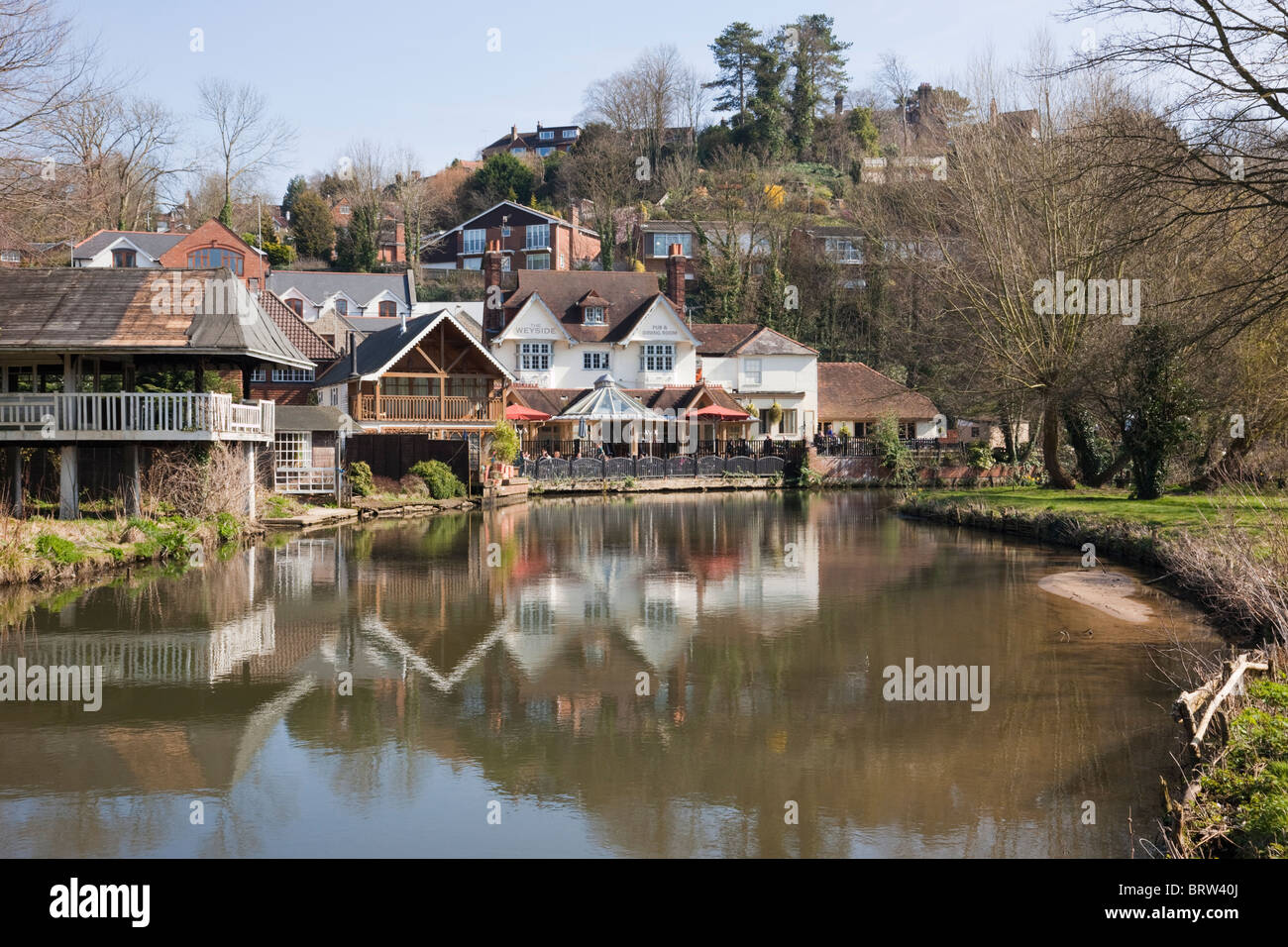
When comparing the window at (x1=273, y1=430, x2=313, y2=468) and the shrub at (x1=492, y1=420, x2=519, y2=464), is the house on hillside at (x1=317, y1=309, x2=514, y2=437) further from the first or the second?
the window at (x1=273, y1=430, x2=313, y2=468)

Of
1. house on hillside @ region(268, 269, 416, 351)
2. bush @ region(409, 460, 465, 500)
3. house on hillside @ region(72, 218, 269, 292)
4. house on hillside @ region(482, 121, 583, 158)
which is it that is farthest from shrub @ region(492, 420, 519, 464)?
house on hillside @ region(482, 121, 583, 158)

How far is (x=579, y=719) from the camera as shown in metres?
11.4

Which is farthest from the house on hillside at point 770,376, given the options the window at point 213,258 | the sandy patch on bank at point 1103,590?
the sandy patch on bank at point 1103,590

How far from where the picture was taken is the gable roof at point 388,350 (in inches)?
1571

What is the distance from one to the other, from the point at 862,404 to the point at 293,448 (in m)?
31.1

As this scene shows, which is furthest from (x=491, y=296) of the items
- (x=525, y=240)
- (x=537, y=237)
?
(x=525, y=240)

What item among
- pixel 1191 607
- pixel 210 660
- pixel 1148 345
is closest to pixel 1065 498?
pixel 1148 345

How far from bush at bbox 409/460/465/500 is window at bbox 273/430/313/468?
3.54 m

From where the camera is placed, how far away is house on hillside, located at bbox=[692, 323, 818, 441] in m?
55.0

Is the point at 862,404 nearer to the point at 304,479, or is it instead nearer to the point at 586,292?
the point at 586,292

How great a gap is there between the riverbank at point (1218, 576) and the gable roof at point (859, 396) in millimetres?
19895

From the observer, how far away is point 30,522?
20.9 meters
